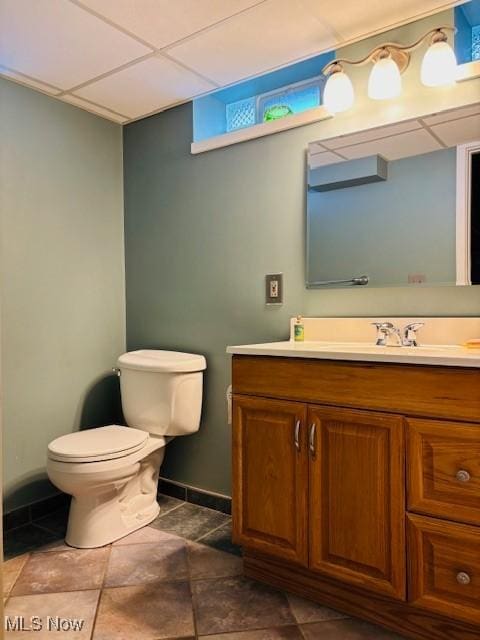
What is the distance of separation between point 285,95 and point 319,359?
4.64ft

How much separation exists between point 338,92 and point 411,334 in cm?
100

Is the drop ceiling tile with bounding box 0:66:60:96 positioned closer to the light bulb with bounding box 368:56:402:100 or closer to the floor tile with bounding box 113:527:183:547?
the light bulb with bounding box 368:56:402:100

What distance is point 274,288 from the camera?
2.20 metres

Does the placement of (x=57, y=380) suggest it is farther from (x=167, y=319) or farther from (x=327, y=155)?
(x=327, y=155)

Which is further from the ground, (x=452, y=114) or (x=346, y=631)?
(x=452, y=114)

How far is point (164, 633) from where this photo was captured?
148 cm

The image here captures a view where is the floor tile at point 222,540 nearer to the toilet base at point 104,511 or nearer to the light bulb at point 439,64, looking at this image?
the toilet base at point 104,511

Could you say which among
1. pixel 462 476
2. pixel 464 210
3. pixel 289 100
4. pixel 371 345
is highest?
pixel 289 100

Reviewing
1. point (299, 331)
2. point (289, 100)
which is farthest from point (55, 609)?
point (289, 100)

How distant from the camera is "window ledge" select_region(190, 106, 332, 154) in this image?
2.06 m

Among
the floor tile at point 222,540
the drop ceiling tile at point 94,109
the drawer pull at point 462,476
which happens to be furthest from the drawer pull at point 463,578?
the drop ceiling tile at point 94,109

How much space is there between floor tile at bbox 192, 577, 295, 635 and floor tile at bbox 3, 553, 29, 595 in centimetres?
67

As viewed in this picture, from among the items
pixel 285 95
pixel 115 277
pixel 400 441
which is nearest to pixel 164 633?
pixel 400 441

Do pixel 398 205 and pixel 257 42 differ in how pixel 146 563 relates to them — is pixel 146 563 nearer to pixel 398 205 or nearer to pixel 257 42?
pixel 398 205
